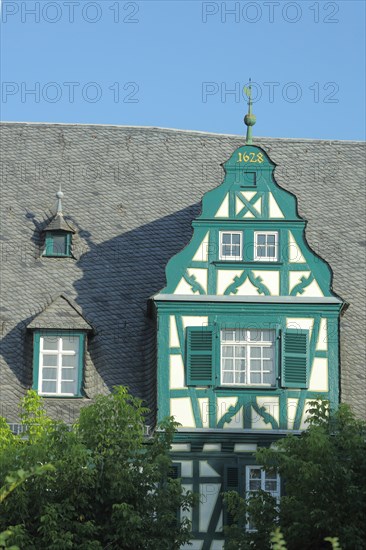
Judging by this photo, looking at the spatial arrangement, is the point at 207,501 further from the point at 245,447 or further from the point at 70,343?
the point at 70,343

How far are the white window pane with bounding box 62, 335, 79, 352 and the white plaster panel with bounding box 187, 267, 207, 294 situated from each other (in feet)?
8.62

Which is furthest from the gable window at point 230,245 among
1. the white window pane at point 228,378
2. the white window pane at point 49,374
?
the white window pane at point 49,374

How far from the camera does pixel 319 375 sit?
1125 inches

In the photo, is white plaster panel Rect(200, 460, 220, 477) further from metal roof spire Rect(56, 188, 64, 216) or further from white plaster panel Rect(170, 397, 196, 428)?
metal roof spire Rect(56, 188, 64, 216)

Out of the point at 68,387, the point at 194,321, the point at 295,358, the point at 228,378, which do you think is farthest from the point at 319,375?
the point at 68,387

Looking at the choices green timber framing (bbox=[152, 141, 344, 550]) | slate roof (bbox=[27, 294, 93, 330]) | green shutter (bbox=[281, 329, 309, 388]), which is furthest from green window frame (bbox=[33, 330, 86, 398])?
green shutter (bbox=[281, 329, 309, 388])

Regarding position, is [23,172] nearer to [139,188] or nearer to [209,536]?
[139,188]

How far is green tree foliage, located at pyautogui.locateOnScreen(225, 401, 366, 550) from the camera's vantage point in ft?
79.2

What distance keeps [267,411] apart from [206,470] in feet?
5.23

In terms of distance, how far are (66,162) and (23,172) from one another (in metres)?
1.08

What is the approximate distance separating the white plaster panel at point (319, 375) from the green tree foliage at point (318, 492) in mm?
2919

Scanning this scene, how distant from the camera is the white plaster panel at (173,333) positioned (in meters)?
28.5

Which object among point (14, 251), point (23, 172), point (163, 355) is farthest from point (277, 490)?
point (23, 172)

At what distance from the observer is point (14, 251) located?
31547mm
